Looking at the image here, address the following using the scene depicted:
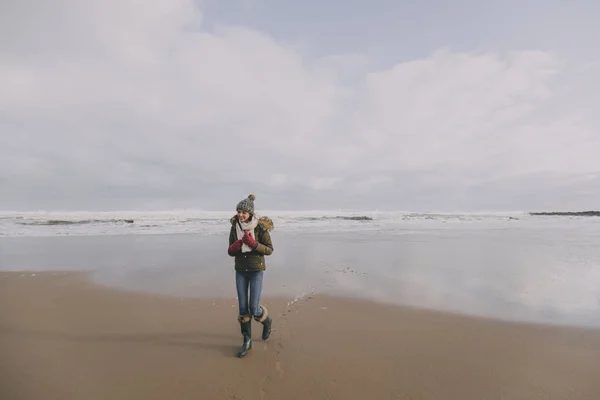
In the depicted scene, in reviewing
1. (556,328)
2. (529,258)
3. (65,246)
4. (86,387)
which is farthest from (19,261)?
(529,258)

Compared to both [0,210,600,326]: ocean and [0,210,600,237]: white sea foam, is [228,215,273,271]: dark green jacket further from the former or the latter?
[0,210,600,237]: white sea foam

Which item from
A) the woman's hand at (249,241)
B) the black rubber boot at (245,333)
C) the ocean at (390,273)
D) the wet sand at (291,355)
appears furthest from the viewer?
the ocean at (390,273)

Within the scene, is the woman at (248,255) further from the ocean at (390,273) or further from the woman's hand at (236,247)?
the ocean at (390,273)

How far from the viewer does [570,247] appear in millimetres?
17312

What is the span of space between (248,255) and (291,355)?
1729 millimetres

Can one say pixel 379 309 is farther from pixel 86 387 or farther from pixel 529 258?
pixel 529 258

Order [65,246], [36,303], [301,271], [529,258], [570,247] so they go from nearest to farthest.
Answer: [36,303] → [301,271] → [529,258] → [570,247] → [65,246]

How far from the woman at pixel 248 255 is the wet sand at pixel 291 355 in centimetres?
62

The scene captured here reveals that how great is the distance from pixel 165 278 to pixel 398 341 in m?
7.72

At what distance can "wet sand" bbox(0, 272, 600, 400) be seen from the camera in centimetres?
429

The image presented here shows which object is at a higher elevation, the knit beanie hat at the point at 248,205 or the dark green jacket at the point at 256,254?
the knit beanie hat at the point at 248,205

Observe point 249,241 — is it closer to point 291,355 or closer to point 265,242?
point 265,242

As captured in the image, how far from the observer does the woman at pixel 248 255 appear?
5.21 meters

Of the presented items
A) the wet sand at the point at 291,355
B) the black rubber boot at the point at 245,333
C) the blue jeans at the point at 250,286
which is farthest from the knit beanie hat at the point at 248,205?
the wet sand at the point at 291,355
